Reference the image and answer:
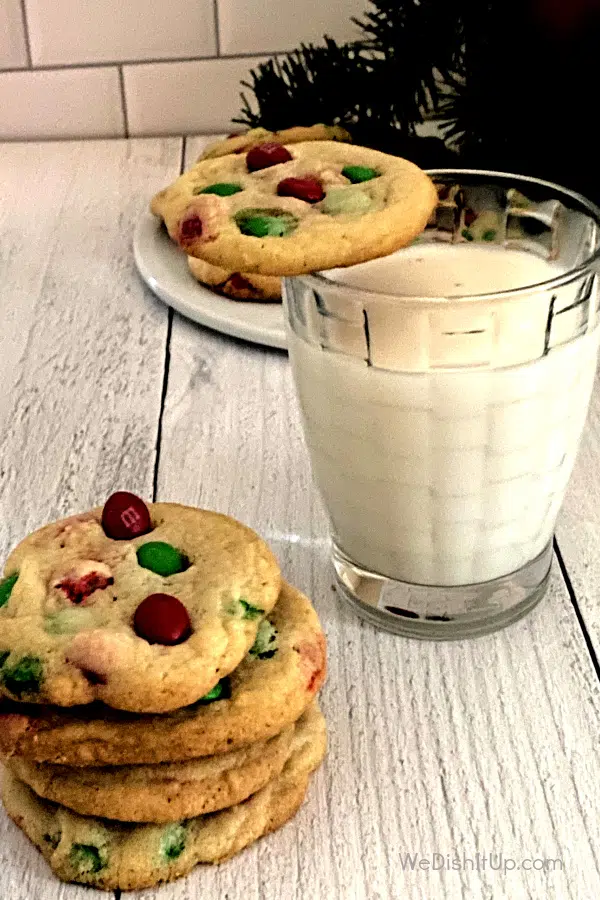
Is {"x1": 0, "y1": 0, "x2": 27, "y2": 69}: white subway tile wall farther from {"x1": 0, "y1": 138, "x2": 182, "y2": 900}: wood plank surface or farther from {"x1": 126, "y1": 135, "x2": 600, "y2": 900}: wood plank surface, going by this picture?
{"x1": 126, "y1": 135, "x2": 600, "y2": 900}: wood plank surface

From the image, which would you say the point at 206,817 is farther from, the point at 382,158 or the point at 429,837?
the point at 382,158

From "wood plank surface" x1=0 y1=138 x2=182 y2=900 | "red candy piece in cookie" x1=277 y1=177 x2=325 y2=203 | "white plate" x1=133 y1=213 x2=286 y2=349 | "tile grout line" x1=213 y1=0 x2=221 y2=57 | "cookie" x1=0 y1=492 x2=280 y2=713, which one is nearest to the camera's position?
"cookie" x1=0 y1=492 x2=280 y2=713

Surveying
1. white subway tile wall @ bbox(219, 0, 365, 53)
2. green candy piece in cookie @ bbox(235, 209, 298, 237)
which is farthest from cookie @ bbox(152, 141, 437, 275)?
white subway tile wall @ bbox(219, 0, 365, 53)

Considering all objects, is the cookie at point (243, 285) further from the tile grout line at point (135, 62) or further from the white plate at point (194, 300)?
the tile grout line at point (135, 62)

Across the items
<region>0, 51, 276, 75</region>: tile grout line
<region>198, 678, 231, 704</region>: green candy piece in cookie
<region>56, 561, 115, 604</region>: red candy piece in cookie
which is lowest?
<region>0, 51, 276, 75</region>: tile grout line

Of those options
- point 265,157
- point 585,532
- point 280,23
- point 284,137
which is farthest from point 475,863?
point 280,23

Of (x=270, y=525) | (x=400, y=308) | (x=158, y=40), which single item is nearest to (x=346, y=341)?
(x=400, y=308)

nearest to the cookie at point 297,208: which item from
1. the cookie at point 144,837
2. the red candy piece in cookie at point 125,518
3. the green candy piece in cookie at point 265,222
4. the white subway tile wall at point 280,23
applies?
the green candy piece in cookie at point 265,222
